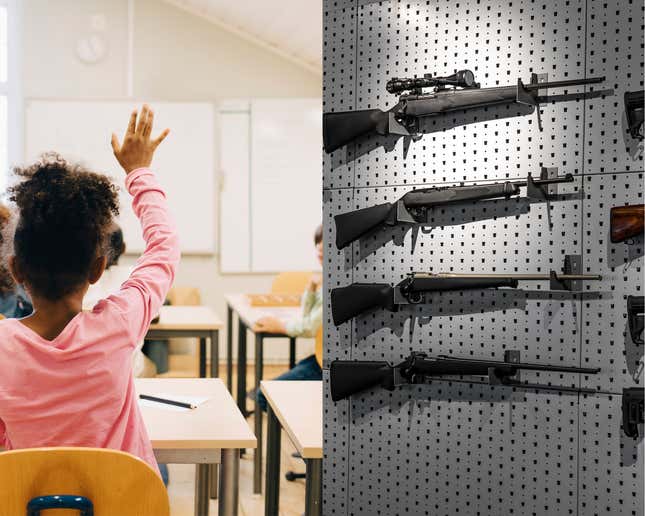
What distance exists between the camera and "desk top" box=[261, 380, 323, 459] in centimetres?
185

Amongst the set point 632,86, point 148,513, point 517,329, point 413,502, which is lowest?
point 413,502

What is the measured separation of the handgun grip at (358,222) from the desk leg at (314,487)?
0.57 metres

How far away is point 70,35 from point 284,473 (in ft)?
15.0

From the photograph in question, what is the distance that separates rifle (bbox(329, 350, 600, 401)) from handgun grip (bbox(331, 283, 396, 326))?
0.13 meters

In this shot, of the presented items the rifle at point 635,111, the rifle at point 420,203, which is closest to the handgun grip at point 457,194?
the rifle at point 420,203

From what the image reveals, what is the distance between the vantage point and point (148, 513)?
1.39 metres

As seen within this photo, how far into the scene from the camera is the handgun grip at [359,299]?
1755 millimetres

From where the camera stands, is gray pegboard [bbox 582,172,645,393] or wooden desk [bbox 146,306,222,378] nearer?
gray pegboard [bbox 582,172,645,393]

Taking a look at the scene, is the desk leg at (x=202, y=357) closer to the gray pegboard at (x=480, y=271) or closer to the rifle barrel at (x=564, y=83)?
the gray pegboard at (x=480, y=271)

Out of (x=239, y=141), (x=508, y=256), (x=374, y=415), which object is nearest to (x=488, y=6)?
(x=508, y=256)

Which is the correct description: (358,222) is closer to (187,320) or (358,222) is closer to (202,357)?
(187,320)

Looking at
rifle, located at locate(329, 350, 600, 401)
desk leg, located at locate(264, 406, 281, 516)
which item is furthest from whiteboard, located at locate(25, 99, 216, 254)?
rifle, located at locate(329, 350, 600, 401)

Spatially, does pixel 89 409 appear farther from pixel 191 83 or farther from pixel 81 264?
pixel 191 83

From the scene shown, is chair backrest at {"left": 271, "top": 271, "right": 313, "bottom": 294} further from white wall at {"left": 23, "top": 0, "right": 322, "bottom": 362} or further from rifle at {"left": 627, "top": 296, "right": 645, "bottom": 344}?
rifle at {"left": 627, "top": 296, "right": 645, "bottom": 344}
